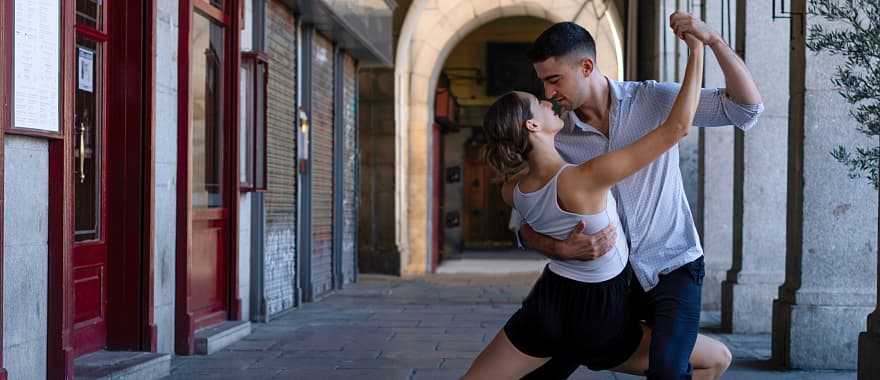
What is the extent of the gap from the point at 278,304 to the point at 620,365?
25.6ft

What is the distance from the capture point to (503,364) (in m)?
3.99

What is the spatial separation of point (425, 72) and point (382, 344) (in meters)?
11.0

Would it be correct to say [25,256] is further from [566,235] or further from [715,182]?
[715,182]

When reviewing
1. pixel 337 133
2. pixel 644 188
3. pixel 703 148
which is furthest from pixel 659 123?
pixel 337 133

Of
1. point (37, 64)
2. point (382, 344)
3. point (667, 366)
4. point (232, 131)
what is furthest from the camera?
point (232, 131)

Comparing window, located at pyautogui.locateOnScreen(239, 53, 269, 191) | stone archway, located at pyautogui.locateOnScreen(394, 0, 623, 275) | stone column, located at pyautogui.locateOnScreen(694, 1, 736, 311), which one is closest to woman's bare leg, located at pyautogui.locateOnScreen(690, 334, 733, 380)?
window, located at pyautogui.locateOnScreen(239, 53, 269, 191)

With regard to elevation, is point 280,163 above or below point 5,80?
below

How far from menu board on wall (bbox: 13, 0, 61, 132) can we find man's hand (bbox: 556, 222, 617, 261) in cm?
301

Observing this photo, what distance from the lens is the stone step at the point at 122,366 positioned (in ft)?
22.4

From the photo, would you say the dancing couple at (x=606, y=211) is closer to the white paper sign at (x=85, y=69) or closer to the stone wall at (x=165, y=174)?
the white paper sign at (x=85, y=69)

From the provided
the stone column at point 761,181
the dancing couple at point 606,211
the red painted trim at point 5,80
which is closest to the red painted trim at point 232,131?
the stone column at point 761,181

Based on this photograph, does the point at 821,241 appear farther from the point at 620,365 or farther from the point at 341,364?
the point at 620,365

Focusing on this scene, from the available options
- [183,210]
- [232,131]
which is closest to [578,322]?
[183,210]

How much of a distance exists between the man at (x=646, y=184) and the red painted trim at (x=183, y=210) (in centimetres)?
466
